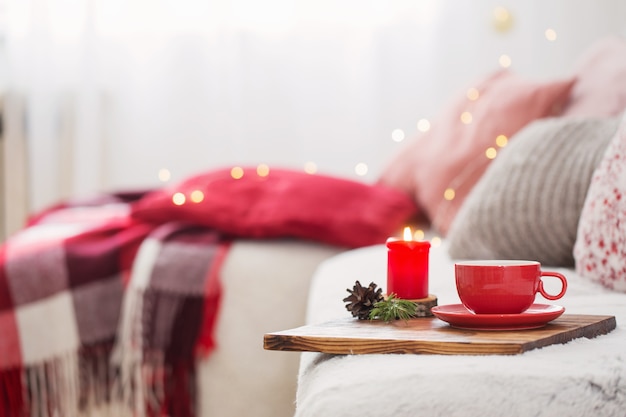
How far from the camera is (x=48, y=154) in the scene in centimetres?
304

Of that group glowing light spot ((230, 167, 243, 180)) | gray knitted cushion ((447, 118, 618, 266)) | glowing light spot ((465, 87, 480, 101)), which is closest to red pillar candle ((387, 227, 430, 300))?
gray knitted cushion ((447, 118, 618, 266))

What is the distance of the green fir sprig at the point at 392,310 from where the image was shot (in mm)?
842

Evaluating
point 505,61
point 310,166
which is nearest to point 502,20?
point 505,61

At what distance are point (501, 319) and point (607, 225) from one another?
43 cm

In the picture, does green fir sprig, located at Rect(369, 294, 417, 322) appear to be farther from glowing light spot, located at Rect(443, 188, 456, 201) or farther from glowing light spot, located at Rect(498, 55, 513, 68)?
glowing light spot, located at Rect(498, 55, 513, 68)

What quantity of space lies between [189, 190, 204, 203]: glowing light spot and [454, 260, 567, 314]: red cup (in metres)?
1.21

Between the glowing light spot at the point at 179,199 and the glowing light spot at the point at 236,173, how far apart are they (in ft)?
0.52

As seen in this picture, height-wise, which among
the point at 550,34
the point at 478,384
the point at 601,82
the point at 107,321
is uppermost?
the point at 550,34

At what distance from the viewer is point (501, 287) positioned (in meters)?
0.78

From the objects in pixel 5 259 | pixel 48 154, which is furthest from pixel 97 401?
pixel 48 154

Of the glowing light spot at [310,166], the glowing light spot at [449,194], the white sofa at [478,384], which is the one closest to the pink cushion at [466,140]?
the glowing light spot at [449,194]

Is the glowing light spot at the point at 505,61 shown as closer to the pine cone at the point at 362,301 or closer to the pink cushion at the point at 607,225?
the pink cushion at the point at 607,225

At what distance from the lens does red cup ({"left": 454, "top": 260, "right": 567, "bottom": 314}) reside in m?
0.78

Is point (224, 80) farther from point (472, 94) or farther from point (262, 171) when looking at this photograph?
point (472, 94)
